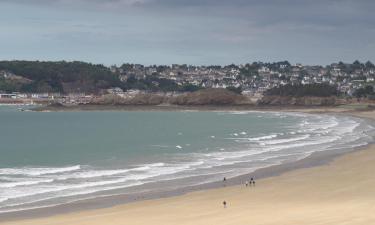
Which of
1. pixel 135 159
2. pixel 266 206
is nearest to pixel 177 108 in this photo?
pixel 135 159

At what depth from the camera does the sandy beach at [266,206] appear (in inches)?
797

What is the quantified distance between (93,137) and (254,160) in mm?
27114

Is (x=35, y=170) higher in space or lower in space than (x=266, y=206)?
lower

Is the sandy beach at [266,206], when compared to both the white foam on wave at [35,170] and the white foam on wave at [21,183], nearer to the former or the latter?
the white foam on wave at [21,183]

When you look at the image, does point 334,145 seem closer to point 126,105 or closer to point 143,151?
point 143,151

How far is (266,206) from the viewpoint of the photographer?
2345cm

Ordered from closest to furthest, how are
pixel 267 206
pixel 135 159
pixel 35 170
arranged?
pixel 267 206, pixel 35 170, pixel 135 159

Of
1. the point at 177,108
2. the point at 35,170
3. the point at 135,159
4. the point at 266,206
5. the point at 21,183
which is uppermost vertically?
the point at 266,206

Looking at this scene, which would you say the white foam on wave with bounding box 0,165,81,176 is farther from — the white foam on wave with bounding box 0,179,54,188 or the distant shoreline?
the distant shoreline

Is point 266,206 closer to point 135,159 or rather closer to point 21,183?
point 21,183

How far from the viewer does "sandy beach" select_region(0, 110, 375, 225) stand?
2025cm

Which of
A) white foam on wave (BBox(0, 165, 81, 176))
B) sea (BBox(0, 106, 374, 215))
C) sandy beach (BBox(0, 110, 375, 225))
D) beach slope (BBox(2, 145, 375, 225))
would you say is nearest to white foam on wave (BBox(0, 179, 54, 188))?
sea (BBox(0, 106, 374, 215))

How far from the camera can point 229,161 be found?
38.9 metres

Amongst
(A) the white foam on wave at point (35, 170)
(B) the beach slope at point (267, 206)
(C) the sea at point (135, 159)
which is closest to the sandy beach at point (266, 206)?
(B) the beach slope at point (267, 206)
